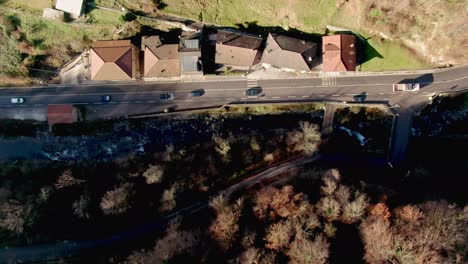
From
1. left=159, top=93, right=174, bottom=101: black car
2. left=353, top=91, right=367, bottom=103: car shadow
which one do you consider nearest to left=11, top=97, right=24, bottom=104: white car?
left=159, top=93, right=174, bottom=101: black car

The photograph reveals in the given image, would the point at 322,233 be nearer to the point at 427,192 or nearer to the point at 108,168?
the point at 427,192

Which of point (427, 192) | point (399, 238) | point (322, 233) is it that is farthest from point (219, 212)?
point (427, 192)

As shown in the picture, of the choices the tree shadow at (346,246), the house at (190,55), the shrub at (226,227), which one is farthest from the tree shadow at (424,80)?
the shrub at (226,227)

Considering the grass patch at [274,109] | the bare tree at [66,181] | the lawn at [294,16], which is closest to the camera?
the bare tree at [66,181]

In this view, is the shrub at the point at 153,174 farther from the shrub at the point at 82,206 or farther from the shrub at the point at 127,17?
the shrub at the point at 127,17

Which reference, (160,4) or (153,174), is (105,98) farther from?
(160,4)

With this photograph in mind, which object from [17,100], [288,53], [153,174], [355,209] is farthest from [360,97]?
[17,100]
